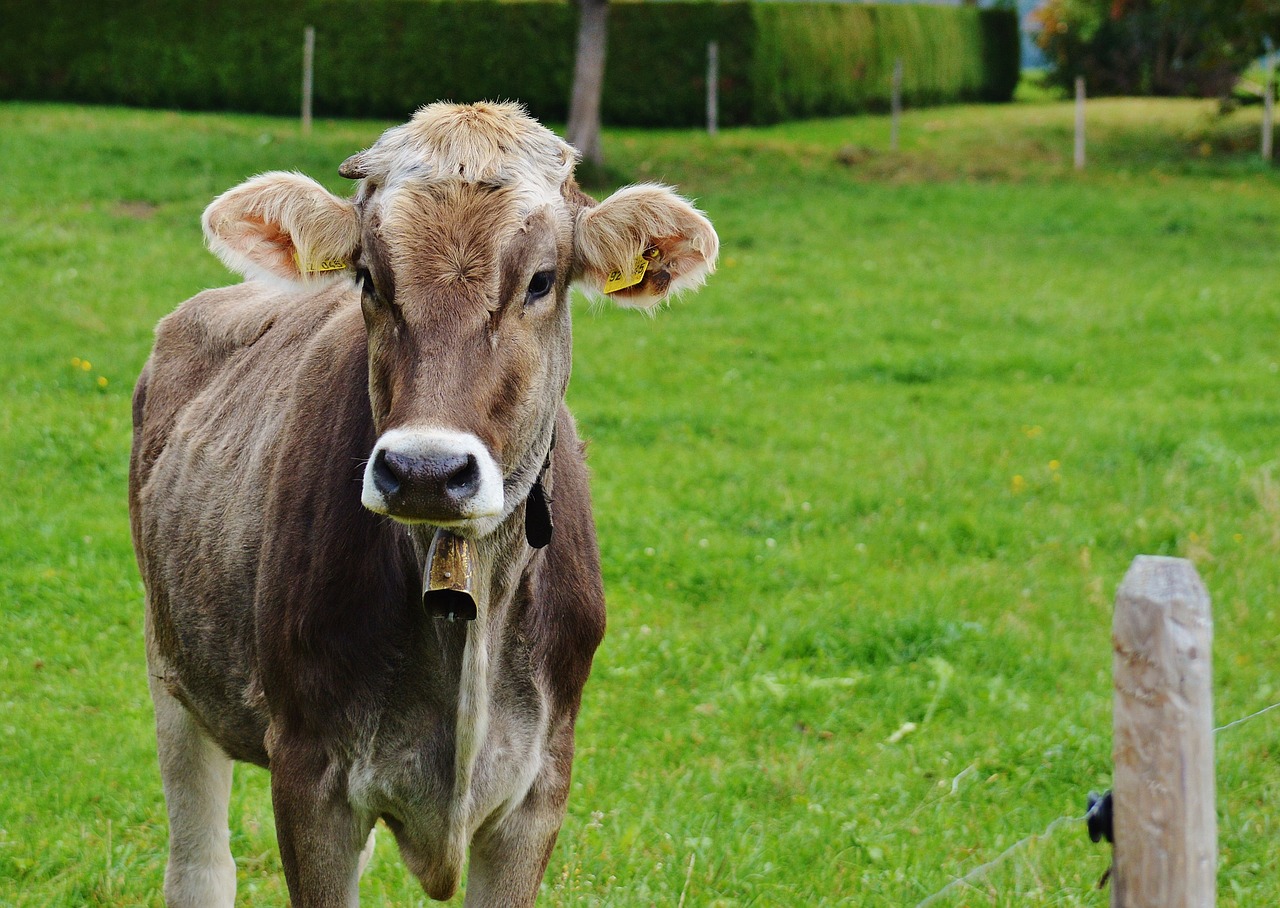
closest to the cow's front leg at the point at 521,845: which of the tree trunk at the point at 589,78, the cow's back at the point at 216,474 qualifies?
the cow's back at the point at 216,474

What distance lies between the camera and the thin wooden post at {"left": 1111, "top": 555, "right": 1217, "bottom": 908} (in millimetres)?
2234


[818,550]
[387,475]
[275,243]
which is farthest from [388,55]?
[387,475]

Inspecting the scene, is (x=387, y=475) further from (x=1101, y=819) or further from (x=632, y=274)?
(x=1101, y=819)

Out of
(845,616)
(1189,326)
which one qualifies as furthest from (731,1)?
(845,616)

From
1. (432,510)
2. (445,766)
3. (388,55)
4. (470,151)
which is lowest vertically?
(445,766)

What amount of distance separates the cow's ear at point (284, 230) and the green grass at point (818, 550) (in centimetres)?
206

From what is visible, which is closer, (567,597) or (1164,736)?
(1164,736)

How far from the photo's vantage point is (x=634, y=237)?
346 cm

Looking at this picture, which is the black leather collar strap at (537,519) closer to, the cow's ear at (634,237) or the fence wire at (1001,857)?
the cow's ear at (634,237)

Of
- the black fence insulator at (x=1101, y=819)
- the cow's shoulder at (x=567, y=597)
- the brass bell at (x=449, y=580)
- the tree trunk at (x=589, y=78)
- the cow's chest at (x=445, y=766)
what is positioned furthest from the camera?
the tree trunk at (x=589, y=78)

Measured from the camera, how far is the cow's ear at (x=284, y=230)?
342 cm

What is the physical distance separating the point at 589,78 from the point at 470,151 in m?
19.0

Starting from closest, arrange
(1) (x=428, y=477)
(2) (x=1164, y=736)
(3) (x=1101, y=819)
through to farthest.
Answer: (2) (x=1164, y=736), (3) (x=1101, y=819), (1) (x=428, y=477)

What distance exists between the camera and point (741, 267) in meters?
15.2
